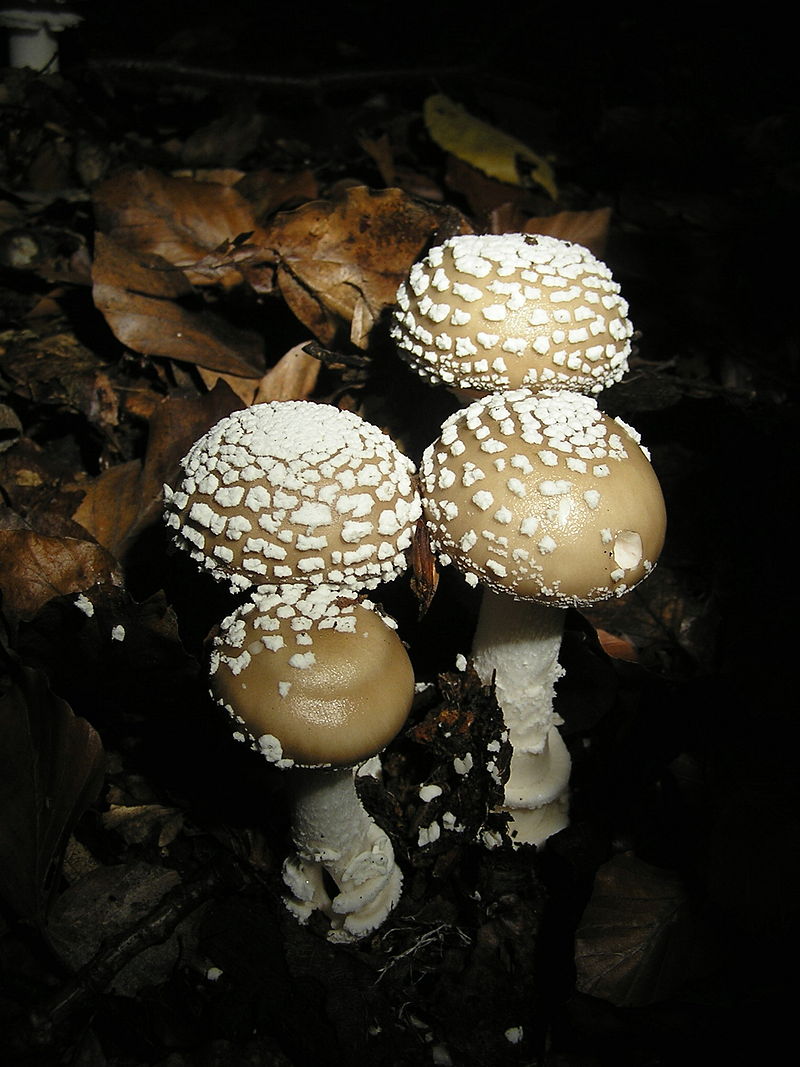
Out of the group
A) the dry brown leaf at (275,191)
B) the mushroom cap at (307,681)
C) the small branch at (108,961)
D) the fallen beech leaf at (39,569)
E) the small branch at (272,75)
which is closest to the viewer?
the mushroom cap at (307,681)

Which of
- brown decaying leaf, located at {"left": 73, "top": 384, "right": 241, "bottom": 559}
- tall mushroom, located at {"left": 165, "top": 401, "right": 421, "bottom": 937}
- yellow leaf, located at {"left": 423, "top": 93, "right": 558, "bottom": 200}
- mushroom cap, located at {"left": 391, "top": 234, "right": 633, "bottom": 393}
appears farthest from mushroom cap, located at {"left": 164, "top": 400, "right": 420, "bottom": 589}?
yellow leaf, located at {"left": 423, "top": 93, "right": 558, "bottom": 200}

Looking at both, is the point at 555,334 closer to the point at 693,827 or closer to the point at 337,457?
the point at 337,457

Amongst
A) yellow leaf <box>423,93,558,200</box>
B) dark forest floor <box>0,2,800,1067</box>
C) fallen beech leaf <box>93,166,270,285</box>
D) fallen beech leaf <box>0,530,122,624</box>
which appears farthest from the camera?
yellow leaf <box>423,93,558,200</box>

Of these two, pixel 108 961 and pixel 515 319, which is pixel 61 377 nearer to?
pixel 515 319

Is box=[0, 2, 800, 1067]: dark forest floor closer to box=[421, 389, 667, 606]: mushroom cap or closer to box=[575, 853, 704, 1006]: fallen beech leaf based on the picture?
box=[575, 853, 704, 1006]: fallen beech leaf

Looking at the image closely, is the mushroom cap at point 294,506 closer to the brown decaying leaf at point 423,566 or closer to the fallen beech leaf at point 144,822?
the brown decaying leaf at point 423,566

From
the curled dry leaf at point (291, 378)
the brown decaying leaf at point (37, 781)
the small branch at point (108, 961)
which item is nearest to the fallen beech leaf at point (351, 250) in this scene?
the curled dry leaf at point (291, 378)

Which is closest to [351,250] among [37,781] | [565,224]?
[565,224]
